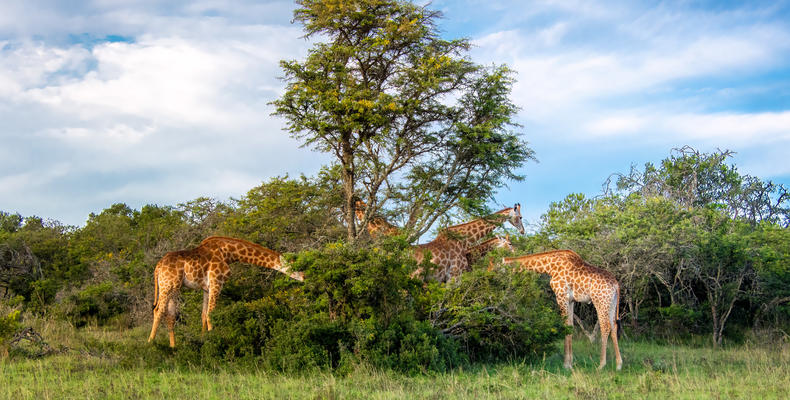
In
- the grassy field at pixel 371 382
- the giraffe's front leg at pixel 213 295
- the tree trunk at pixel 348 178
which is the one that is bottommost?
the grassy field at pixel 371 382

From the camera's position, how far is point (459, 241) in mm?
15852

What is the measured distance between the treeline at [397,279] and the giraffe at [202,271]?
458 millimetres

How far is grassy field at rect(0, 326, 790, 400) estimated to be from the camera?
8.27 m

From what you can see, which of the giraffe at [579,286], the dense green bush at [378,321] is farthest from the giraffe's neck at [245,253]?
the giraffe at [579,286]

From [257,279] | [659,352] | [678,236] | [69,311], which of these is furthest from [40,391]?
[678,236]

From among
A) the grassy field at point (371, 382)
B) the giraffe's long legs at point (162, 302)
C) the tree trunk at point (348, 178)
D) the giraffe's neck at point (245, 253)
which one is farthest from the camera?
the tree trunk at point (348, 178)

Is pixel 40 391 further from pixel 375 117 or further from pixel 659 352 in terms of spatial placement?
pixel 659 352

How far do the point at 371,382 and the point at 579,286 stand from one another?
512 cm

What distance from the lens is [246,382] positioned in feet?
29.8

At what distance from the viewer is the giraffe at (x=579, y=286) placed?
11922mm

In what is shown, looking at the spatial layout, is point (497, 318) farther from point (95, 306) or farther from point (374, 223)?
point (95, 306)

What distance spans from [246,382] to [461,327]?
3.89 m

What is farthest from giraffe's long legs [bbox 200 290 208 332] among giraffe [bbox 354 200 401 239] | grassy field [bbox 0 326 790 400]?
giraffe [bbox 354 200 401 239]

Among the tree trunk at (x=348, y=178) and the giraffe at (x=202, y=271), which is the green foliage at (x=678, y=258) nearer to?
the tree trunk at (x=348, y=178)
